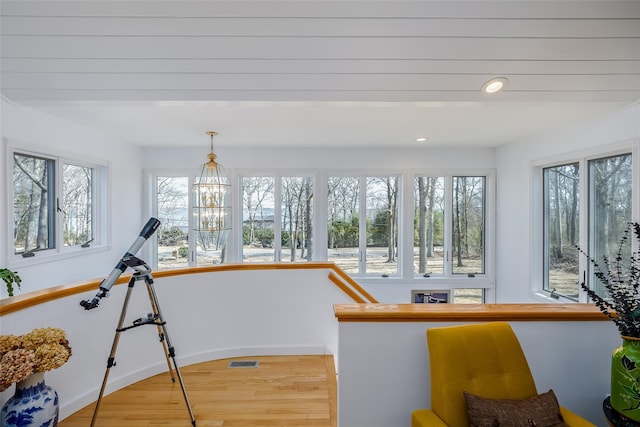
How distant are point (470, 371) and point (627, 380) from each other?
656mm

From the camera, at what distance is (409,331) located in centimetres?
166

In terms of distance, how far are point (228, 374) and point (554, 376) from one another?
2327mm

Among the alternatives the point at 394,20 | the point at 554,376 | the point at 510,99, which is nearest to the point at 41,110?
the point at 394,20

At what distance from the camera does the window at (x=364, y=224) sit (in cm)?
491

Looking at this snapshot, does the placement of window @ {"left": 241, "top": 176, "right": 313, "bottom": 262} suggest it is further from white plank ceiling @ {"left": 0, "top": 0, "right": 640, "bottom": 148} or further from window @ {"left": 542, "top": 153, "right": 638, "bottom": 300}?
window @ {"left": 542, "top": 153, "right": 638, "bottom": 300}

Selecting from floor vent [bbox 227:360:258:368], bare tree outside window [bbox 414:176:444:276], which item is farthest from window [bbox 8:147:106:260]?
bare tree outside window [bbox 414:176:444:276]

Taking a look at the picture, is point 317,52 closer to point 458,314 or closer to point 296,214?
point 458,314

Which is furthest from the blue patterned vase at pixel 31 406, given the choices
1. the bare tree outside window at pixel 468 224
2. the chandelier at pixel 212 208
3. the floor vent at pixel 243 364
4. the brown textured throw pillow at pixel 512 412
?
the bare tree outside window at pixel 468 224

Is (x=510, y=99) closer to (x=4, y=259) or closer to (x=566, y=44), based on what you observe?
(x=566, y=44)

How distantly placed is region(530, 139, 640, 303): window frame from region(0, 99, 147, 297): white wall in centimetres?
516

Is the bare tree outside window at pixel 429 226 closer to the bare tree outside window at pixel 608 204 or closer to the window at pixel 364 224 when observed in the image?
the window at pixel 364 224

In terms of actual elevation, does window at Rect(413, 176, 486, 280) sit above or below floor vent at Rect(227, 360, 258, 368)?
above

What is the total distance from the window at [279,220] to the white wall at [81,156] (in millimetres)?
1560

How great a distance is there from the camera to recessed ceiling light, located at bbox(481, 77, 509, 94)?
207 centimetres
